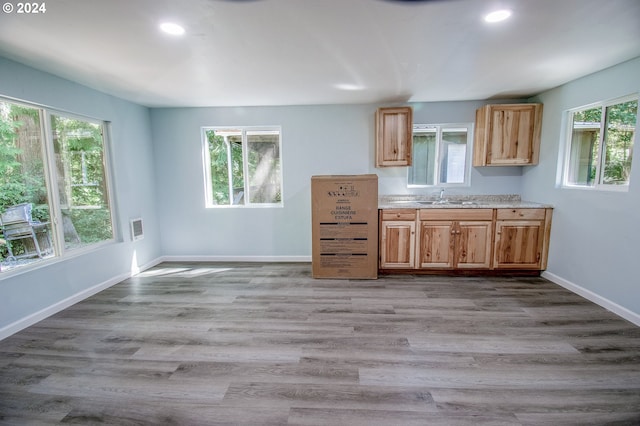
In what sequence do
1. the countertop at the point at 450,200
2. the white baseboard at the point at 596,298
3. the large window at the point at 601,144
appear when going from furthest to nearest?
the countertop at the point at 450,200, the large window at the point at 601,144, the white baseboard at the point at 596,298

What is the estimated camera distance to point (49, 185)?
288 centimetres

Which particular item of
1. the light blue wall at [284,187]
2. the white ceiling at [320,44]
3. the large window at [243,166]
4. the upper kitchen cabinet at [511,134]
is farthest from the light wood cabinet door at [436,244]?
the large window at [243,166]

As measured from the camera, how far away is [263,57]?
7.95ft

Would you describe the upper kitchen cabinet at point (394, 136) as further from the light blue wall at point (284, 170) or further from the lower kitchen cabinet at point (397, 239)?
the lower kitchen cabinet at point (397, 239)

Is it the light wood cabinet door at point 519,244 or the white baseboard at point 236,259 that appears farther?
the white baseboard at point 236,259

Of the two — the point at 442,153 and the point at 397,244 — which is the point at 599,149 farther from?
the point at 397,244

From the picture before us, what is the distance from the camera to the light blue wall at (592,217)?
2553 millimetres

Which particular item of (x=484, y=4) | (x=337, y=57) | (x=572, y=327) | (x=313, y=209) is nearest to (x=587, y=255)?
(x=572, y=327)

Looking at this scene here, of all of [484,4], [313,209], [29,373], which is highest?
[484,4]

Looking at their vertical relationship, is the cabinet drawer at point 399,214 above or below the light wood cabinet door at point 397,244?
above

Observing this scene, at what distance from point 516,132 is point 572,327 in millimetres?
2533

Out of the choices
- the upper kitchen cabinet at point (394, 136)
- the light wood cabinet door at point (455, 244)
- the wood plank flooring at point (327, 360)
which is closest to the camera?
the wood plank flooring at point (327, 360)

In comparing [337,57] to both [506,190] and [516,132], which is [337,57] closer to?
[516,132]

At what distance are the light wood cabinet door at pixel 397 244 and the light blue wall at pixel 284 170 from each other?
0.75 meters
